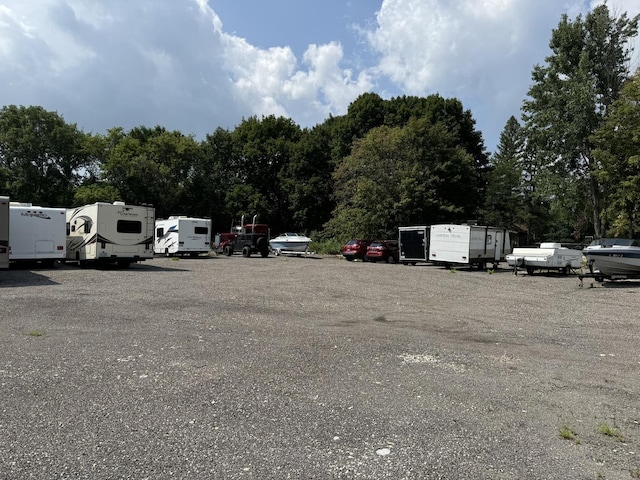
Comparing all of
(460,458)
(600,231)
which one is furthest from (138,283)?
(600,231)

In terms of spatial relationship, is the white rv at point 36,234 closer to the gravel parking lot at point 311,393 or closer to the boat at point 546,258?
the gravel parking lot at point 311,393

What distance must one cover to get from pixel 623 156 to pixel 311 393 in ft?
103

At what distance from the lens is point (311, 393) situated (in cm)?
509

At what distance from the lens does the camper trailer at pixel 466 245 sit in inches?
981

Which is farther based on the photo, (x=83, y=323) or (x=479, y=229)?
(x=479, y=229)

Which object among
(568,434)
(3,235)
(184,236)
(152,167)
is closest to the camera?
(568,434)

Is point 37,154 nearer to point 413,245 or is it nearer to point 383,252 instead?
point 383,252

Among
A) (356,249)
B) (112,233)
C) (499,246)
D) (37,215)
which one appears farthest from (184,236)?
(499,246)

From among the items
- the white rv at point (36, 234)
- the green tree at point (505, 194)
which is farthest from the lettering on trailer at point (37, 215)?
the green tree at point (505, 194)

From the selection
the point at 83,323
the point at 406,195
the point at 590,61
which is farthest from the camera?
the point at 406,195

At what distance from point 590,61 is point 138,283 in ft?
112

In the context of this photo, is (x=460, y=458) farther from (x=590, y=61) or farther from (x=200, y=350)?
(x=590, y=61)

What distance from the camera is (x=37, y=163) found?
48.0 m

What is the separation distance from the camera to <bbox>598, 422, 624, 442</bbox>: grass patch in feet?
13.4
